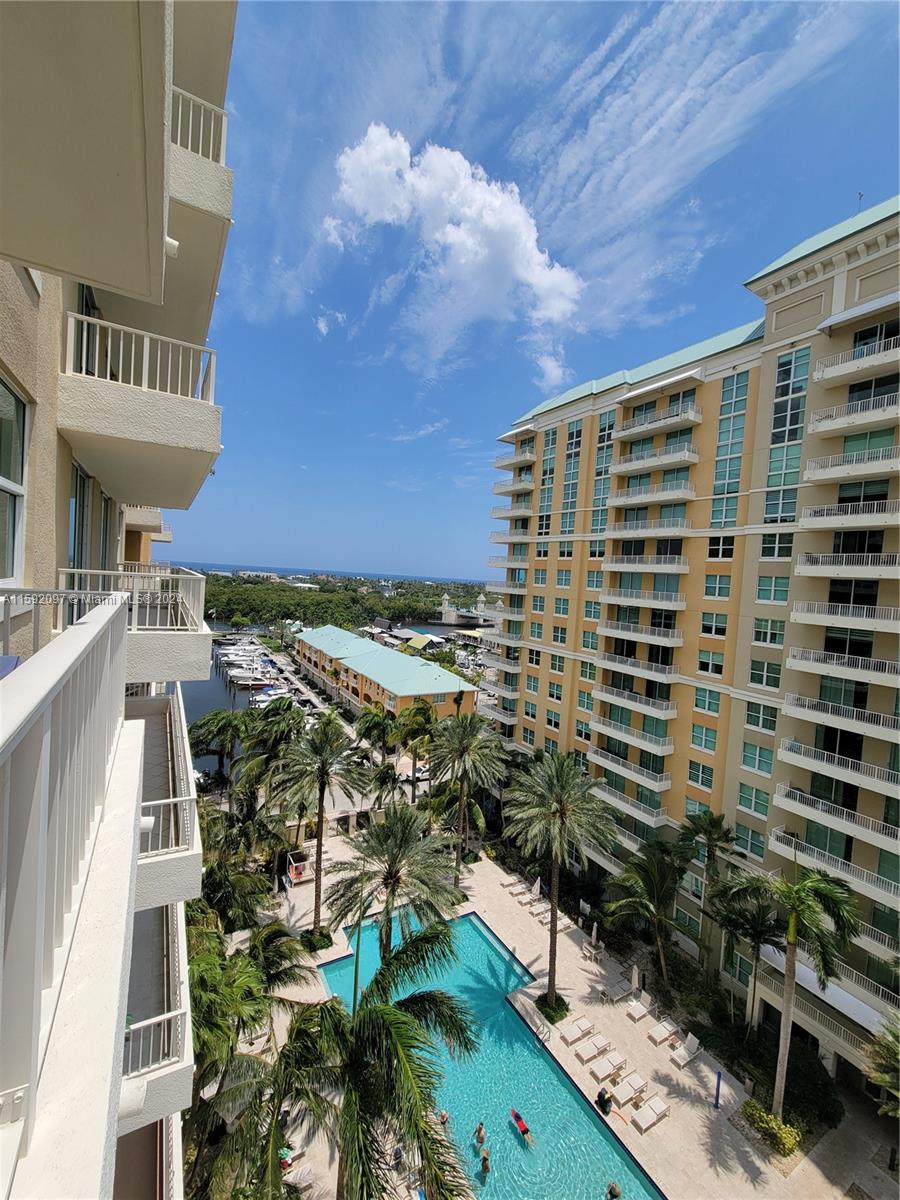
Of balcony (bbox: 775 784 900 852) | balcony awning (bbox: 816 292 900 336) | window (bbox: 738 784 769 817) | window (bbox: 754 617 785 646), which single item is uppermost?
balcony awning (bbox: 816 292 900 336)

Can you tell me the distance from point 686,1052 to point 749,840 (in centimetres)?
674

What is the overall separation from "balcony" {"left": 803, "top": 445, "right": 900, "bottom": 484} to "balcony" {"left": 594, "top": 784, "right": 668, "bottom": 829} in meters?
13.7

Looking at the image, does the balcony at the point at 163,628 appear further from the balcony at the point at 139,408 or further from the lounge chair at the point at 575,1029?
the lounge chair at the point at 575,1029

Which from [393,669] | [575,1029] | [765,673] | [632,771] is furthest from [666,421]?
[393,669]

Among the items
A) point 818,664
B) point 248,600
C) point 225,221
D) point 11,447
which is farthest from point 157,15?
point 248,600

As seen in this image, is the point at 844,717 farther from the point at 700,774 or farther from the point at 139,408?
the point at 139,408

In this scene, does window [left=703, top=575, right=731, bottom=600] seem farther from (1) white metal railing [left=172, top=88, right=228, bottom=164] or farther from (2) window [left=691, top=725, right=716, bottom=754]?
(1) white metal railing [left=172, top=88, right=228, bottom=164]

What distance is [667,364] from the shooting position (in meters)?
22.1

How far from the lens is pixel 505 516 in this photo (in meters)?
30.2

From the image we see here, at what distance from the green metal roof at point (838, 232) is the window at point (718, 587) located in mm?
10435

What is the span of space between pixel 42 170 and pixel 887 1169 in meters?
23.0

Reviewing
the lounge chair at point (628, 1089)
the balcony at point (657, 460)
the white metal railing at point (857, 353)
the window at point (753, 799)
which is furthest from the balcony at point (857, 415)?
the lounge chair at point (628, 1089)

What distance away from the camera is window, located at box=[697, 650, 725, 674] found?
19.2 m

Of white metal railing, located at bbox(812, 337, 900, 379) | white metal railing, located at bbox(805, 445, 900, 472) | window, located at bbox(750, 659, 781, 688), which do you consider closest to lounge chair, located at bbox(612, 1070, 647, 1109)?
window, located at bbox(750, 659, 781, 688)
